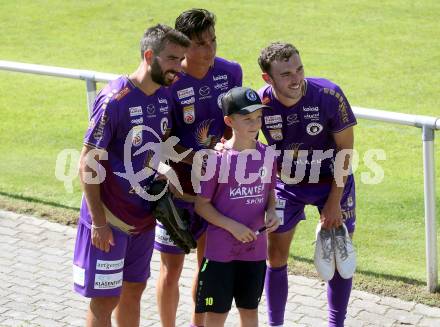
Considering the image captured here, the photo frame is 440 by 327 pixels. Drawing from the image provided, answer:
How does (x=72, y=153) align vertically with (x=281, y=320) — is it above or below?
above

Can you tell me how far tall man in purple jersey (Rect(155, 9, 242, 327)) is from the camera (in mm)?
6000

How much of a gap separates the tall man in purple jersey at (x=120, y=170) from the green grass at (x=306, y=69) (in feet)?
8.42

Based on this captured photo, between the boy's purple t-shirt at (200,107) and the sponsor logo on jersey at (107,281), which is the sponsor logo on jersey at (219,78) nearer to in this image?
the boy's purple t-shirt at (200,107)

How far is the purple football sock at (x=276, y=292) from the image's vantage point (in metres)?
6.41

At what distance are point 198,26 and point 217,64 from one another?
0.41 m

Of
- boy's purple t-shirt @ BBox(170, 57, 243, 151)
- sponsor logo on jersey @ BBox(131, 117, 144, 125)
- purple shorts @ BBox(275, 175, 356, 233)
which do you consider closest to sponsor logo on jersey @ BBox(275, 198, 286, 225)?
purple shorts @ BBox(275, 175, 356, 233)

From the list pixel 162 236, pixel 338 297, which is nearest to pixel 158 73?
pixel 162 236

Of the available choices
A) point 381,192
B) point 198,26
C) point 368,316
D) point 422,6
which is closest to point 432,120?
point 368,316

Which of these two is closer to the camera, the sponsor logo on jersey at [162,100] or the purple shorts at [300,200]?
the sponsor logo on jersey at [162,100]

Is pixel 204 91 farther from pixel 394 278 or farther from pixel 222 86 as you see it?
pixel 394 278

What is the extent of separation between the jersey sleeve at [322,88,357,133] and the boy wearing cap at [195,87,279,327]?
0.55 metres

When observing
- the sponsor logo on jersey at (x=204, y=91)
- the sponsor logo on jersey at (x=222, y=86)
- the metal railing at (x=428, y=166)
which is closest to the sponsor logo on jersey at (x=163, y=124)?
the sponsor logo on jersey at (x=204, y=91)

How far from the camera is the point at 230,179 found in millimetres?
5695

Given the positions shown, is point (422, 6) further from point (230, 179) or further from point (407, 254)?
point (230, 179)
